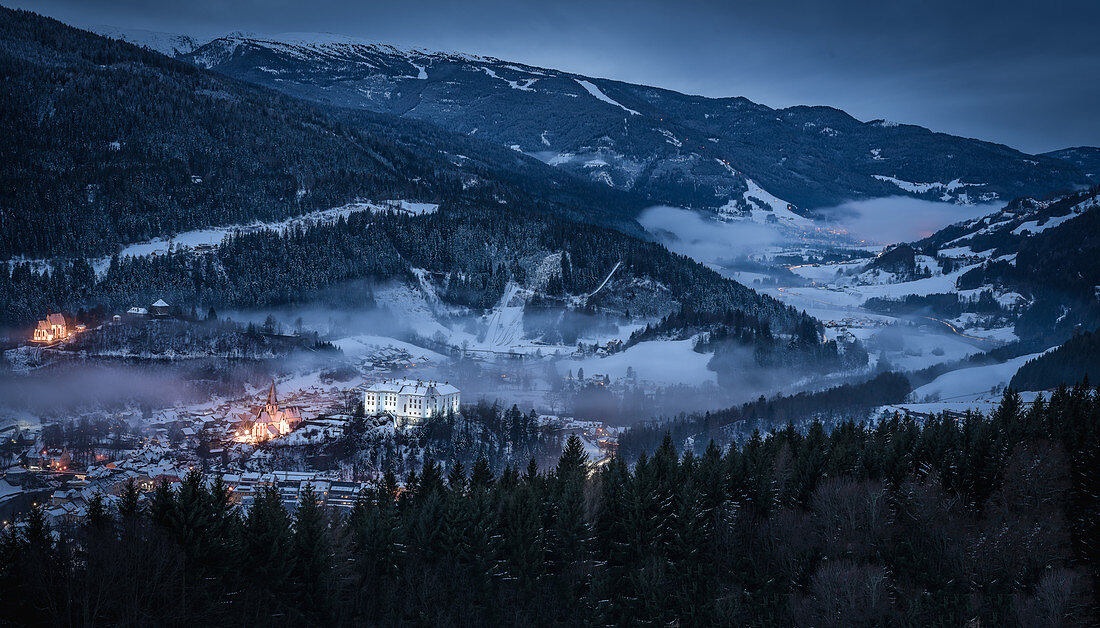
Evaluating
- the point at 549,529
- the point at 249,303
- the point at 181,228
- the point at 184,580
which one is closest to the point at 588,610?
the point at 549,529

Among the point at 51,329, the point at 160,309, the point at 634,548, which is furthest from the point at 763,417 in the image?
the point at 51,329

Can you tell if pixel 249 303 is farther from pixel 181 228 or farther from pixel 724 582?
pixel 724 582

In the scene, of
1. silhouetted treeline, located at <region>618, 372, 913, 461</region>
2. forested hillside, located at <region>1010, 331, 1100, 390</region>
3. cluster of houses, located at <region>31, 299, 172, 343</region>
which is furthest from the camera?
cluster of houses, located at <region>31, 299, 172, 343</region>

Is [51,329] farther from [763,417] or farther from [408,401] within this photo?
[763,417]

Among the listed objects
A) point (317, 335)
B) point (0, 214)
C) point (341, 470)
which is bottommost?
point (341, 470)

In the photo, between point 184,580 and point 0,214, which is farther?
point 0,214

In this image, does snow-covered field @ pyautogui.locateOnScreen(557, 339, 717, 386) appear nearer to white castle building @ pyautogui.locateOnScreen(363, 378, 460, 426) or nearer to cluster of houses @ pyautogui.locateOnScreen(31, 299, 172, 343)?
white castle building @ pyautogui.locateOnScreen(363, 378, 460, 426)

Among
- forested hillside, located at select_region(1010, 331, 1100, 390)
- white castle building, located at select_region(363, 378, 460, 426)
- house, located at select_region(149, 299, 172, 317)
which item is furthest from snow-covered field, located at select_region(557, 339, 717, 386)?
house, located at select_region(149, 299, 172, 317)
